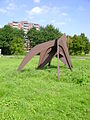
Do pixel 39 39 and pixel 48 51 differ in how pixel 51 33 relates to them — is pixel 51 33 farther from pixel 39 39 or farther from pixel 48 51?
pixel 48 51

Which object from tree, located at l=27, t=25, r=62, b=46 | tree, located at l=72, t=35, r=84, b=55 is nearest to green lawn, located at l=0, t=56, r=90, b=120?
tree, located at l=72, t=35, r=84, b=55

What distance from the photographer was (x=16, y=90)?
6.16 meters

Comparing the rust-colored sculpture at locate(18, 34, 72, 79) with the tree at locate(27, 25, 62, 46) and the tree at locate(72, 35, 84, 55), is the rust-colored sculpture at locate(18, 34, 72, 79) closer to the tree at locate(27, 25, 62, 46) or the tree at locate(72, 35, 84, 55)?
the tree at locate(72, 35, 84, 55)

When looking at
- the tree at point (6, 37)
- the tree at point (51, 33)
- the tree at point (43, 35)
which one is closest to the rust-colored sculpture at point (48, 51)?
the tree at point (6, 37)

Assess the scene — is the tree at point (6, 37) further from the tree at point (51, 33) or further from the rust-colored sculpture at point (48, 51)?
the rust-colored sculpture at point (48, 51)

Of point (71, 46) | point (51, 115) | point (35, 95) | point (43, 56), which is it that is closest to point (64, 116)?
point (51, 115)

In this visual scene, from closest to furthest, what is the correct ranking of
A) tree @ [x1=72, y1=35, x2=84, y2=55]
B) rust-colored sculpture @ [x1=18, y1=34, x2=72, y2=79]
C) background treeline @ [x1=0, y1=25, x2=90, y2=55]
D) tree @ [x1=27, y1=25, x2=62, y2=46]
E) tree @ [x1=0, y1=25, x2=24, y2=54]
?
1. rust-colored sculpture @ [x1=18, y1=34, x2=72, y2=79]
2. tree @ [x1=72, y1=35, x2=84, y2=55]
3. background treeline @ [x1=0, y1=25, x2=90, y2=55]
4. tree @ [x1=0, y1=25, x2=24, y2=54]
5. tree @ [x1=27, y1=25, x2=62, y2=46]

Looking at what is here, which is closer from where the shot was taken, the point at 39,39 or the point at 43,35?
the point at 39,39

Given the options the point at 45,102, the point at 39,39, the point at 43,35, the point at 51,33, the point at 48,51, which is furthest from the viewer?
the point at 43,35

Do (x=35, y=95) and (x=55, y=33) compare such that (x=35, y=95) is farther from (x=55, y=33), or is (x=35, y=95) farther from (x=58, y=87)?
(x=55, y=33)

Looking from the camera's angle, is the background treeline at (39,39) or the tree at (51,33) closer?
the background treeline at (39,39)

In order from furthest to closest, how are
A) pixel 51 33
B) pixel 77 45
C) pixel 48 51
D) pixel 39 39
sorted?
pixel 51 33, pixel 39 39, pixel 77 45, pixel 48 51

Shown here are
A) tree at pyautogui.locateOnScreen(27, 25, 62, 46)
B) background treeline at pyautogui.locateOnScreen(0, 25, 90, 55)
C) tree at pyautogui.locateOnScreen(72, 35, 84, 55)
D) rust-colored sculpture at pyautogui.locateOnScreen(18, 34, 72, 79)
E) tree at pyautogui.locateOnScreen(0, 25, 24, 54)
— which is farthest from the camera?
tree at pyautogui.locateOnScreen(27, 25, 62, 46)

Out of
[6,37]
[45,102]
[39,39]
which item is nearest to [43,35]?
[39,39]
